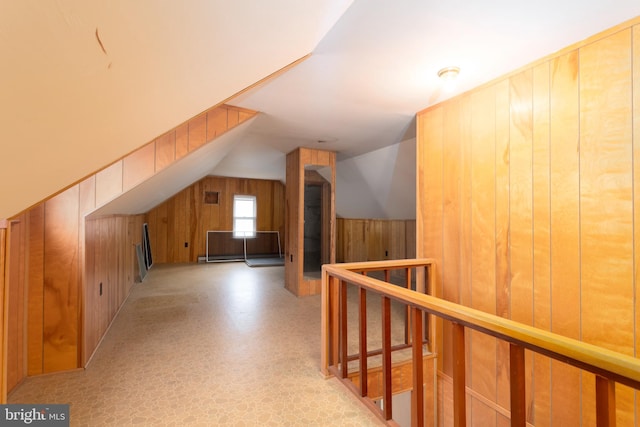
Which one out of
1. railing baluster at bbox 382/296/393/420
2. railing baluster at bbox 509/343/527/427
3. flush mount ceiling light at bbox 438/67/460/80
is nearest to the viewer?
railing baluster at bbox 509/343/527/427

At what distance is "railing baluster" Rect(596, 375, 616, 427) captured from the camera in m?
0.70

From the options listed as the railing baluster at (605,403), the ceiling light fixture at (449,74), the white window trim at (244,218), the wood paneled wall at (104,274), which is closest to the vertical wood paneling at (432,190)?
the ceiling light fixture at (449,74)

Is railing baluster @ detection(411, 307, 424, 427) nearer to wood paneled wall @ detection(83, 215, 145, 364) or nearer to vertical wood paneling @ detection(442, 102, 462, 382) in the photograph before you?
vertical wood paneling @ detection(442, 102, 462, 382)

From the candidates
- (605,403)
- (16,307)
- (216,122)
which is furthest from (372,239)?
(605,403)

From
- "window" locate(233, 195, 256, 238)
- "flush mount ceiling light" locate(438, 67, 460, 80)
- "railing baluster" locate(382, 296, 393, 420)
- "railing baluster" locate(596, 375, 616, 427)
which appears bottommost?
"railing baluster" locate(382, 296, 393, 420)

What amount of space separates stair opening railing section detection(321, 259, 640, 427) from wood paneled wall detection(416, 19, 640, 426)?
2.35ft

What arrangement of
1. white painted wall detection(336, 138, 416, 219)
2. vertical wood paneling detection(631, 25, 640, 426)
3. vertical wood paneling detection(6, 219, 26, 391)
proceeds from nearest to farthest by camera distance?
vertical wood paneling detection(631, 25, 640, 426)
vertical wood paneling detection(6, 219, 26, 391)
white painted wall detection(336, 138, 416, 219)

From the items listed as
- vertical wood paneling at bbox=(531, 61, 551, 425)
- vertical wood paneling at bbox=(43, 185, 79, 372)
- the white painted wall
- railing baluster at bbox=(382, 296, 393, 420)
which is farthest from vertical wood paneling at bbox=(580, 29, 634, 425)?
vertical wood paneling at bbox=(43, 185, 79, 372)

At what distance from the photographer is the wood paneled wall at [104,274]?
6.88ft

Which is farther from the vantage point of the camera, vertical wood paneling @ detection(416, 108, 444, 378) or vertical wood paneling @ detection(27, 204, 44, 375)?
vertical wood paneling @ detection(416, 108, 444, 378)

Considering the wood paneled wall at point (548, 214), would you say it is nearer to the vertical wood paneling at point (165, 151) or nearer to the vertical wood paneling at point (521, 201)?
the vertical wood paneling at point (521, 201)

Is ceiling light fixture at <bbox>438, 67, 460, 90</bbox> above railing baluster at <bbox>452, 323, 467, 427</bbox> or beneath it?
above

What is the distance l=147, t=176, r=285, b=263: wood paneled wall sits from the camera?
6441 mm

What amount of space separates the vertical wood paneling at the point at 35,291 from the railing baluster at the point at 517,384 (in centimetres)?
262
